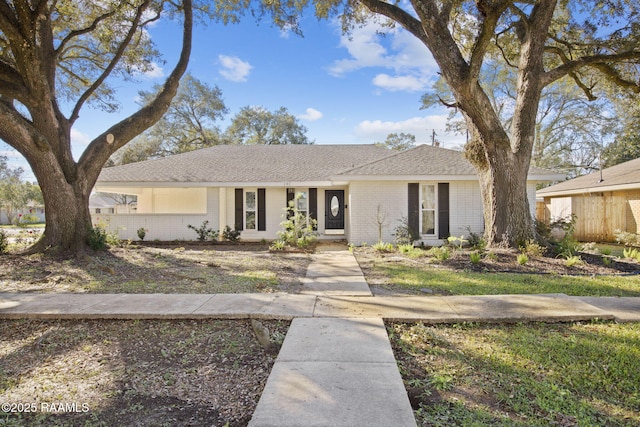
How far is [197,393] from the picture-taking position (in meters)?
2.67

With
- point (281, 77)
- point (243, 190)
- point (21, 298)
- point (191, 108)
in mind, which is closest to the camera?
point (21, 298)

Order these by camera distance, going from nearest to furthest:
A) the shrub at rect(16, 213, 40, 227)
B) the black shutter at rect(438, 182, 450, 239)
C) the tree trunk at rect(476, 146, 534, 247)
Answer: the tree trunk at rect(476, 146, 534, 247) → the shrub at rect(16, 213, 40, 227) → the black shutter at rect(438, 182, 450, 239)

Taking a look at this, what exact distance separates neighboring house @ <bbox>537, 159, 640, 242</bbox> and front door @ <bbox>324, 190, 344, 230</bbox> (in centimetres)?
921

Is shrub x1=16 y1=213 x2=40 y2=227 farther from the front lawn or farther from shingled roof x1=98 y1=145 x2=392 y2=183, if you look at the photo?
the front lawn

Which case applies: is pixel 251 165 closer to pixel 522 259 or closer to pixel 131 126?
pixel 131 126

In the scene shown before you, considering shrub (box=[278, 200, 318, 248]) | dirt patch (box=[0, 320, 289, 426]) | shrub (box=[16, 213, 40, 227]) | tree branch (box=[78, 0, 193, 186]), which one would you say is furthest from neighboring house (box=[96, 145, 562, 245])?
dirt patch (box=[0, 320, 289, 426])

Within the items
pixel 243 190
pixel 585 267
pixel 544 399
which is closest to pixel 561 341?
pixel 544 399

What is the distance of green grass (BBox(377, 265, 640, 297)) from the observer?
5.52 meters

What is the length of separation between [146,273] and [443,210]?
9.81 metres

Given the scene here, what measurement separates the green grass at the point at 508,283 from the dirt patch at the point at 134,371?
9.99 ft

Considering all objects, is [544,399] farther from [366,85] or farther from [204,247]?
[366,85]

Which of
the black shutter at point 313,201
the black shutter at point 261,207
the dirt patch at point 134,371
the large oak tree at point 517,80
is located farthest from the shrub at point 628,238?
the dirt patch at point 134,371

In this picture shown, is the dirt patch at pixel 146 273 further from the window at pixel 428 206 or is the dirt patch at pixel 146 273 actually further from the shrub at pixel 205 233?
the window at pixel 428 206

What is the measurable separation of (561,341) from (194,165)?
1460 cm
